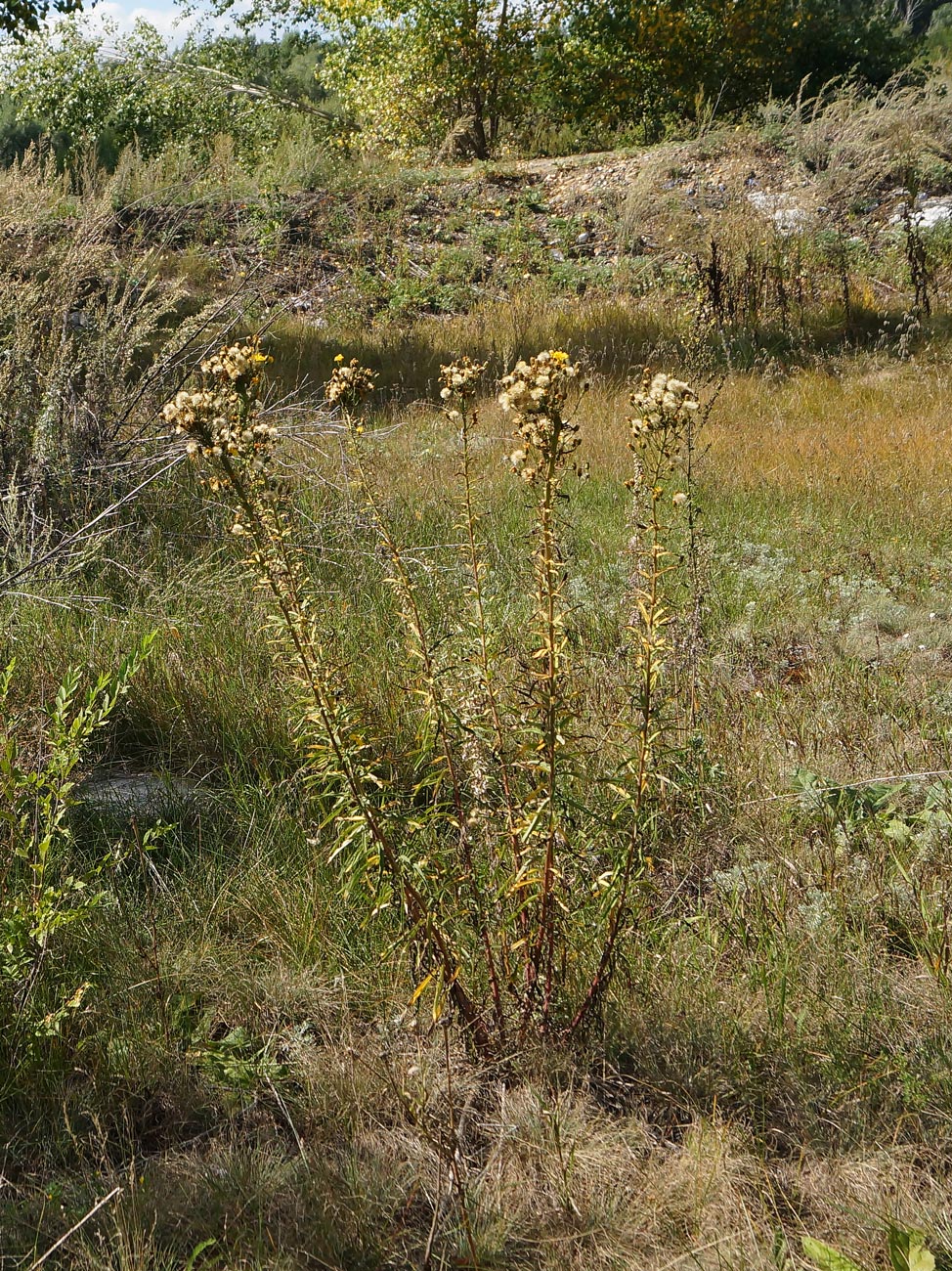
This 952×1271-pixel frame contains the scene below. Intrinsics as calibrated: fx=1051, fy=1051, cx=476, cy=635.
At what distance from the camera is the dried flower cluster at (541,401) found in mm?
1653

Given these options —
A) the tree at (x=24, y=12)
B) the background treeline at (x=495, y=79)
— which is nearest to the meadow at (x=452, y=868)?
the tree at (x=24, y=12)

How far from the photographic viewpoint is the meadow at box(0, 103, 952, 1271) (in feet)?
5.85

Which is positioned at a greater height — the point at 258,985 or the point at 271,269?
the point at 271,269

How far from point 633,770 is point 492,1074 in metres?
0.67

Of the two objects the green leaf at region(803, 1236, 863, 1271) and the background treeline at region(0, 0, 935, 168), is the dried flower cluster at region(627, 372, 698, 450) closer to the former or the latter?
the green leaf at region(803, 1236, 863, 1271)

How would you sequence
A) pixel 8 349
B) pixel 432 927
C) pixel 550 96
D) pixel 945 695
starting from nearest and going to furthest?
A: pixel 432 927
pixel 945 695
pixel 8 349
pixel 550 96

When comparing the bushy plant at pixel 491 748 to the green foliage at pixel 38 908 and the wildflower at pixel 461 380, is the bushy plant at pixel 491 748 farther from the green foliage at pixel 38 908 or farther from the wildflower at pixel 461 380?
the green foliage at pixel 38 908

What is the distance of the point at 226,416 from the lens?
6.18 ft

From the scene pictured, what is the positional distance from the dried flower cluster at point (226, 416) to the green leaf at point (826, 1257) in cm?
154

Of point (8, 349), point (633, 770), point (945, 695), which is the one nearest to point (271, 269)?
point (8, 349)

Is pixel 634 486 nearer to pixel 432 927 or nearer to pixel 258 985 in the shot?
pixel 432 927

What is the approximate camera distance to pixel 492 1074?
2070mm

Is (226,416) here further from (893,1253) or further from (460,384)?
(893,1253)

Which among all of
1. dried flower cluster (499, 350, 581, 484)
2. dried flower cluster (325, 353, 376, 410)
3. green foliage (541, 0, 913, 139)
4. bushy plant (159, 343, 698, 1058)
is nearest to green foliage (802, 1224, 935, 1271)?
bushy plant (159, 343, 698, 1058)
